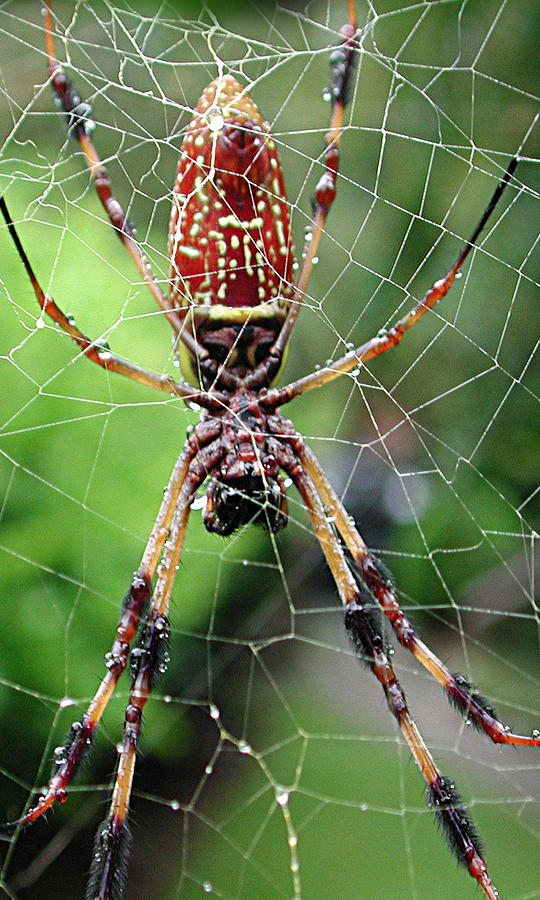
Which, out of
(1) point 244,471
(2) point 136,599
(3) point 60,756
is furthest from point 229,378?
(3) point 60,756

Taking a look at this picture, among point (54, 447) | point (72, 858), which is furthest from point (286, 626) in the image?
point (54, 447)

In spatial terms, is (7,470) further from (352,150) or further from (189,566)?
(352,150)

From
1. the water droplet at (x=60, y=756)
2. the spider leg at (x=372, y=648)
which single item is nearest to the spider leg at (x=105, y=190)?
the spider leg at (x=372, y=648)

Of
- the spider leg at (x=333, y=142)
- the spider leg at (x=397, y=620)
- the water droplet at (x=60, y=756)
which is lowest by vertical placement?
the water droplet at (x=60, y=756)

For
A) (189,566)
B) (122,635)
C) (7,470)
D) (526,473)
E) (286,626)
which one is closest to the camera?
(122,635)

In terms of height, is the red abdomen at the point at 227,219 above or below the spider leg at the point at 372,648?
above

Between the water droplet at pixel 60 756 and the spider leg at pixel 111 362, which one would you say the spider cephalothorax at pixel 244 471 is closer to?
the spider leg at pixel 111 362

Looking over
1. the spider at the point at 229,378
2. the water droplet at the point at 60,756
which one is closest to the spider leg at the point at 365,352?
the spider at the point at 229,378
